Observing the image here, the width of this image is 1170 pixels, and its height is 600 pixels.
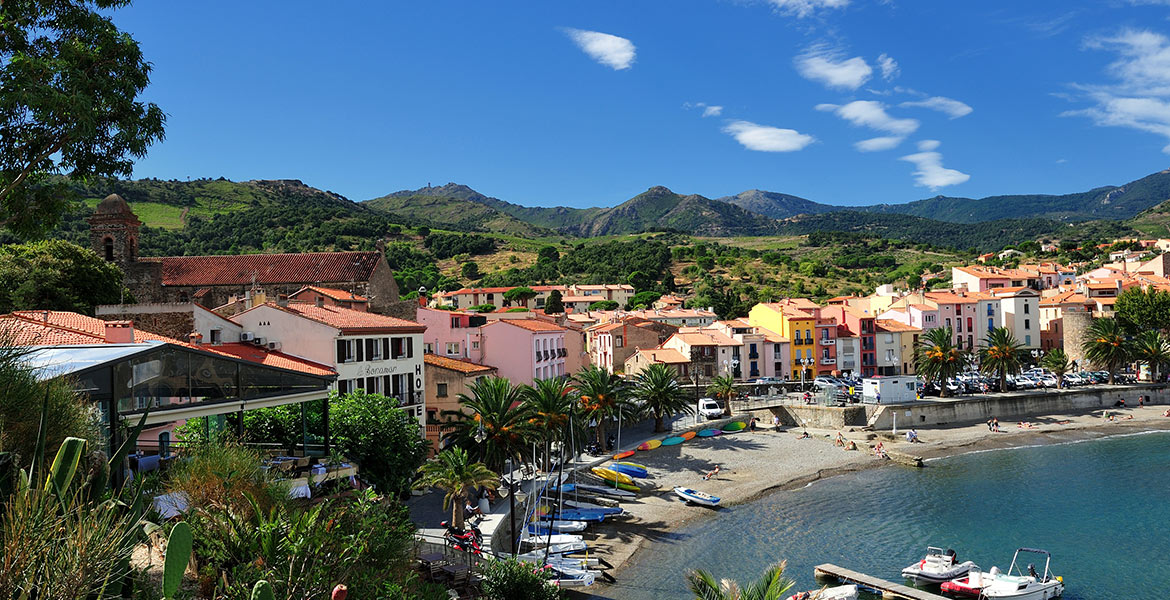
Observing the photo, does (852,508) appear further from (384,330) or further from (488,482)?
(384,330)

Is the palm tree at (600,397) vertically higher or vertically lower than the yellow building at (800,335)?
lower

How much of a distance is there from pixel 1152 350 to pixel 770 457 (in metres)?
42.6

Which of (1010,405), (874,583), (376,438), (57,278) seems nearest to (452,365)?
(376,438)

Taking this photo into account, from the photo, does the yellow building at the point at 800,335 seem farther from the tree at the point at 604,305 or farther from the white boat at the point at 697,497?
the tree at the point at 604,305

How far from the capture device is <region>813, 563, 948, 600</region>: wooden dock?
84.3 feet

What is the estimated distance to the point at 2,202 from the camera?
45.2 feet

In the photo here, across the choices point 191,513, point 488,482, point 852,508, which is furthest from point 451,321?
point 191,513

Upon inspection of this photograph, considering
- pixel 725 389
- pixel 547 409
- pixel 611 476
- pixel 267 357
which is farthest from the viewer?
pixel 725 389

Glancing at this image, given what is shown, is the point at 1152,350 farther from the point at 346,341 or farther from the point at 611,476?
the point at 346,341

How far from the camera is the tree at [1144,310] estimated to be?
72.2m

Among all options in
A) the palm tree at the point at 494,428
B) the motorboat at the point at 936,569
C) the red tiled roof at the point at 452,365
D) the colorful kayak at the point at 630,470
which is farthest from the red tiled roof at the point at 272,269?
the motorboat at the point at 936,569

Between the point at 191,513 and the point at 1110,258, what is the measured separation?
156249 millimetres

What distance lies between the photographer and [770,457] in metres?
47.6

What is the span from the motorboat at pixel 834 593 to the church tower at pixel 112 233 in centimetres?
4762
